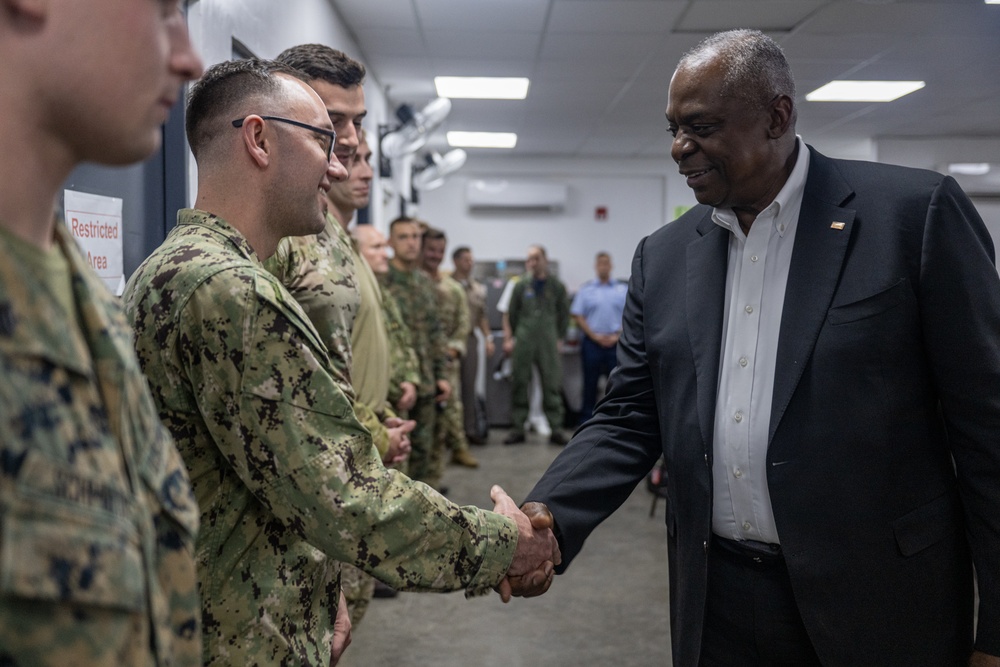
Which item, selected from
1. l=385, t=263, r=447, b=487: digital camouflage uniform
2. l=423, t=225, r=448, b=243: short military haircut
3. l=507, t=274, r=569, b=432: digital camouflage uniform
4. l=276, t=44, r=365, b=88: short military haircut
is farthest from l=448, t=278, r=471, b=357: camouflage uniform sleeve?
l=276, t=44, r=365, b=88: short military haircut

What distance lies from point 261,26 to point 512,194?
25.0 ft

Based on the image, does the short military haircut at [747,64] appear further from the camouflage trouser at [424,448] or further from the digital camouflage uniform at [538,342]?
the digital camouflage uniform at [538,342]

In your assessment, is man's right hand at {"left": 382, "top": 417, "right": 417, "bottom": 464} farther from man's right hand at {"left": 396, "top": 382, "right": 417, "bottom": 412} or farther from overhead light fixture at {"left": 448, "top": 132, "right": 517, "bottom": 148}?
overhead light fixture at {"left": 448, "top": 132, "right": 517, "bottom": 148}

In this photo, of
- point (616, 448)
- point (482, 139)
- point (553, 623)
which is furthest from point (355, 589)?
point (482, 139)

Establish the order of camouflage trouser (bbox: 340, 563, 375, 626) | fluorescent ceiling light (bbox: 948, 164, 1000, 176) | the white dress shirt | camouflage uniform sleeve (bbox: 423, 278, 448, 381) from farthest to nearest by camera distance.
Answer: fluorescent ceiling light (bbox: 948, 164, 1000, 176)
camouflage uniform sleeve (bbox: 423, 278, 448, 381)
camouflage trouser (bbox: 340, 563, 375, 626)
the white dress shirt

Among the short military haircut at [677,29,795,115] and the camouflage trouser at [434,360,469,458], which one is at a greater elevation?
the short military haircut at [677,29,795,115]

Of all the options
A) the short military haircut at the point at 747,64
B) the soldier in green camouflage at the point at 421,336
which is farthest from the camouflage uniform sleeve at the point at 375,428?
the soldier in green camouflage at the point at 421,336

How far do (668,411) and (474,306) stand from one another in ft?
19.1

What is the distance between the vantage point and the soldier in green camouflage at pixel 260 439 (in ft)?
3.27

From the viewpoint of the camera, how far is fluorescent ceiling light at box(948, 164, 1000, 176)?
8.76m

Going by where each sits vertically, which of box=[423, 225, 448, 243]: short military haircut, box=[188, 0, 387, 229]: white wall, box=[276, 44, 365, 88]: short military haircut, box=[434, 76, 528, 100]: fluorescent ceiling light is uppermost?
box=[434, 76, 528, 100]: fluorescent ceiling light

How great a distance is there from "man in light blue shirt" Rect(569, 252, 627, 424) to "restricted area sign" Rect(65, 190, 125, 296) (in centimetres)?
575

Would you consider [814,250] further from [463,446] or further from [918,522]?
[463,446]

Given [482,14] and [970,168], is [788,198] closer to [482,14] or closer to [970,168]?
[482,14]
